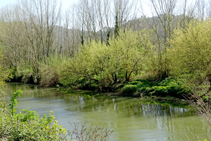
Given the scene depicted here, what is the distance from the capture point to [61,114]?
15.2 m

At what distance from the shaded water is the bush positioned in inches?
63.6

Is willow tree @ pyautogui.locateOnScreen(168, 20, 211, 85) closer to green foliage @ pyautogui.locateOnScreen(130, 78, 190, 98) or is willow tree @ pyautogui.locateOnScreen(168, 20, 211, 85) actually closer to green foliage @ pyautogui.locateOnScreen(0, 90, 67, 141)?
green foliage @ pyautogui.locateOnScreen(130, 78, 190, 98)

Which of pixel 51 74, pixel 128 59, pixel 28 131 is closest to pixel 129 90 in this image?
pixel 128 59

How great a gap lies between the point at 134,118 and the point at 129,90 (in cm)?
799

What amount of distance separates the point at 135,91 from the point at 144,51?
5.25 meters

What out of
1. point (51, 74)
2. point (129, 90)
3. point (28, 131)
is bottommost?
point (129, 90)

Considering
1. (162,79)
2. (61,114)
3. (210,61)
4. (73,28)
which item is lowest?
(61,114)

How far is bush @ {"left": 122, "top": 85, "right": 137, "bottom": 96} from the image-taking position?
68.7 ft

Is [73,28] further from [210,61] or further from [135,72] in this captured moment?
[210,61]

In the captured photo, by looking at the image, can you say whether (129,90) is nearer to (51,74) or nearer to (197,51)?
(197,51)

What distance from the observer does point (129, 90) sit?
21.3 m

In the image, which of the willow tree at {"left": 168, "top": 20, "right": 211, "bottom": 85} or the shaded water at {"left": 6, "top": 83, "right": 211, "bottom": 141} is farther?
the willow tree at {"left": 168, "top": 20, "right": 211, "bottom": 85}

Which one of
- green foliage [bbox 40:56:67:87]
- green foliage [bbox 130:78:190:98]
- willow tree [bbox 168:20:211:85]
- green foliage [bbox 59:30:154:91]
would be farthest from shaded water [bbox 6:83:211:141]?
green foliage [bbox 40:56:67:87]

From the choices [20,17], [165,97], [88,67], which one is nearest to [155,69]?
[165,97]
